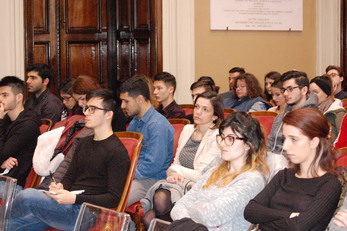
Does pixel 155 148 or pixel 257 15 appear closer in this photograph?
pixel 155 148

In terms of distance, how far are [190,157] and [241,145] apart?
1022 millimetres

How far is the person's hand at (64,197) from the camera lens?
10.5 feet

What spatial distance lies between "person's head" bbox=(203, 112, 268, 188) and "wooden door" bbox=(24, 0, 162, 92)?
4158 mm

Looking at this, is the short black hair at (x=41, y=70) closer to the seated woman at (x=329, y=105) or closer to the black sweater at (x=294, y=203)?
the seated woman at (x=329, y=105)

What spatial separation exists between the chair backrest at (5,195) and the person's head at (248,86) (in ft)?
11.2

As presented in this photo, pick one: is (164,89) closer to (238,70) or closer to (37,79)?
(238,70)

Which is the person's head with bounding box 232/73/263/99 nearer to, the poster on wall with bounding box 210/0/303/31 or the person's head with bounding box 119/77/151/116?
the poster on wall with bounding box 210/0/303/31

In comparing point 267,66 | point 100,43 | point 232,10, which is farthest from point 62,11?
point 267,66

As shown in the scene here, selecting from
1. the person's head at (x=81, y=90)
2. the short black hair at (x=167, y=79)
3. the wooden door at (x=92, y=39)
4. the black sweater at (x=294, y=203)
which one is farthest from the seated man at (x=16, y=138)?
the wooden door at (x=92, y=39)

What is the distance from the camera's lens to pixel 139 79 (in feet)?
14.5

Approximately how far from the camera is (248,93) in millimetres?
5980

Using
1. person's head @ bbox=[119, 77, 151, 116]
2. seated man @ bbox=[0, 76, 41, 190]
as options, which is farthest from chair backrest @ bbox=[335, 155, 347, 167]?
seated man @ bbox=[0, 76, 41, 190]

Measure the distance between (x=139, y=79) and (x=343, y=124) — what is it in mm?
1541

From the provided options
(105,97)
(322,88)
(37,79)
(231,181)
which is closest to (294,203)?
(231,181)
